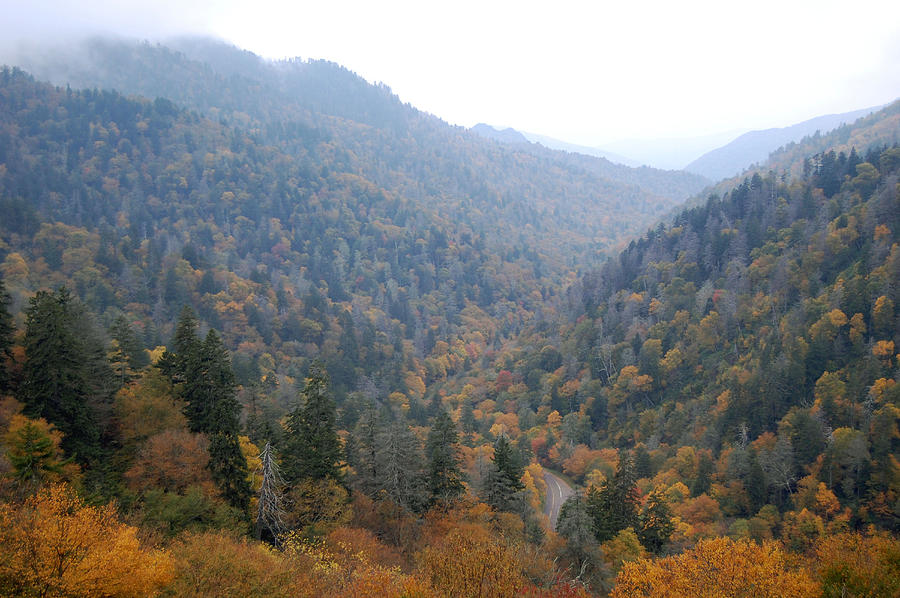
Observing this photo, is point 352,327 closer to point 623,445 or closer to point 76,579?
point 623,445

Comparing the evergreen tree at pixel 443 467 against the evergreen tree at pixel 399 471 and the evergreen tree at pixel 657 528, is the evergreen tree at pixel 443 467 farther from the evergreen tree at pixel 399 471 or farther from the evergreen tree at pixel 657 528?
the evergreen tree at pixel 657 528

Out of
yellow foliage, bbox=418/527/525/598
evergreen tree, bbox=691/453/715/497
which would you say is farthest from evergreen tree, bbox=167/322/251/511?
evergreen tree, bbox=691/453/715/497

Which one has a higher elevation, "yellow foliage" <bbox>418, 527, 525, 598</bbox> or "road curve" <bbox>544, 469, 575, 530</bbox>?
"yellow foliage" <bbox>418, 527, 525, 598</bbox>

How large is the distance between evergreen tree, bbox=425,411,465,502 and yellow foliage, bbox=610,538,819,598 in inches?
560

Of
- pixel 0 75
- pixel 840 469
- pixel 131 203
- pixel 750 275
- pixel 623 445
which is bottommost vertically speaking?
pixel 623 445

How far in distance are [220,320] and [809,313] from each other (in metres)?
116

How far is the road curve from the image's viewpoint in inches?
2368

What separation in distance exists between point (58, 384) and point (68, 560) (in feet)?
57.3

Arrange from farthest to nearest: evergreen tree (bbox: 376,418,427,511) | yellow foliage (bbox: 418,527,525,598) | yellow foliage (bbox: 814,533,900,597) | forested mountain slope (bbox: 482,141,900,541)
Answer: forested mountain slope (bbox: 482,141,900,541) → evergreen tree (bbox: 376,418,427,511) → yellow foliage (bbox: 814,533,900,597) → yellow foliage (bbox: 418,527,525,598)

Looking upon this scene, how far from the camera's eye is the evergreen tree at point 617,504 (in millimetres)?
41125

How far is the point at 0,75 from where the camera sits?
639 feet

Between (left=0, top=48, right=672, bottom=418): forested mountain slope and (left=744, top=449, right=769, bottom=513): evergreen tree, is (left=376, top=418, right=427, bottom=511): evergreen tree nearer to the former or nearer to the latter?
(left=744, top=449, right=769, bottom=513): evergreen tree

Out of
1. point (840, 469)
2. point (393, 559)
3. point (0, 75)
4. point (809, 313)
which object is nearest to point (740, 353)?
point (809, 313)

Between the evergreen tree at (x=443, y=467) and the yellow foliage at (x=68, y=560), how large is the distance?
22.4 meters
